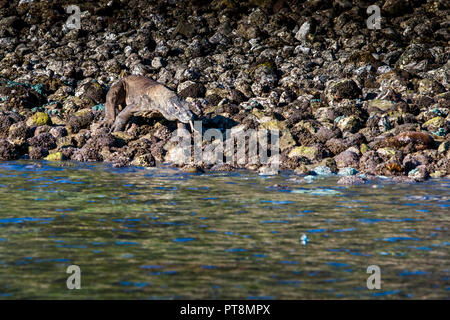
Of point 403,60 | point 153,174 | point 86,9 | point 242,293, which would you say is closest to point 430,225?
point 242,293

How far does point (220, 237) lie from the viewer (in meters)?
12.3

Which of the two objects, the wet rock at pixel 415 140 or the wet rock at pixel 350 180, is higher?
the wet rock at pixel 415 140

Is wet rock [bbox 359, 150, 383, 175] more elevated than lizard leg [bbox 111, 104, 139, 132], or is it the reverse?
lizard leg [bbox 111, 104, 139, 132]

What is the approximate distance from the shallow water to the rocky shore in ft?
9.39

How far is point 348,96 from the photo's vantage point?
26.0 meters

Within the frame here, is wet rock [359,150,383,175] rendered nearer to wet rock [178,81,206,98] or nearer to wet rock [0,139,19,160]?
wet rock [178,81,206,98]

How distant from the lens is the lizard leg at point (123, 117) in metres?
24.2

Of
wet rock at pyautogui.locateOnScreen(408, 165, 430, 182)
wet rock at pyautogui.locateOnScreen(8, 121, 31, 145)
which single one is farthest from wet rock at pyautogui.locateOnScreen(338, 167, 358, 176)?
wet rock at pyautogui.locateOnScreen(8, 121, 31, 145)

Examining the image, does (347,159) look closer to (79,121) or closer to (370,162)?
(370,162)

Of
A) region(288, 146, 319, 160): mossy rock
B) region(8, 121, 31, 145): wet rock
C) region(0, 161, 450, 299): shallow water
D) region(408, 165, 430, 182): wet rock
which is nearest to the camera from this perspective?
region(0, 161, 450, 299): shallow water

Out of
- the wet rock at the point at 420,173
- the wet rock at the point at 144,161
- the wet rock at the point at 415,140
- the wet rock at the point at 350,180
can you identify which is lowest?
the wet rock at the point at 350,180

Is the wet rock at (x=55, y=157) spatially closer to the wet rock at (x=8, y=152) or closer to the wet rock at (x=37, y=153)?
the wet rock at (x=37, y=153)

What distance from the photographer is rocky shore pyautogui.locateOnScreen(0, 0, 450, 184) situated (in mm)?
21594

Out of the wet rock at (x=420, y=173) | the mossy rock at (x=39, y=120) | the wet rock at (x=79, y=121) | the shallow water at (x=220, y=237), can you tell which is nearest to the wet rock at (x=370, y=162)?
the wet rock at (x=420, y=173)
